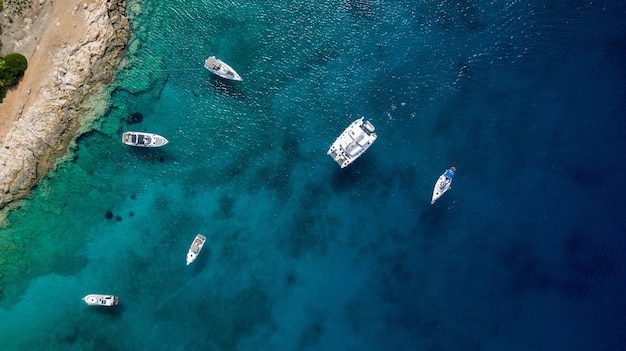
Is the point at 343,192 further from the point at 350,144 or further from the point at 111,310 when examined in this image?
the point at 111,310

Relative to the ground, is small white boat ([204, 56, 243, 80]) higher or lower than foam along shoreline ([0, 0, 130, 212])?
higher

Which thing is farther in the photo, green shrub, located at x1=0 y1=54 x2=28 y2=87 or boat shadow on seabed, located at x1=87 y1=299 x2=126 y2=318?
boat shadow on seabed, located at x1=87 y1=299 x2=126 y2=318

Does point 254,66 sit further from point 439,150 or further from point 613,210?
point 613,210

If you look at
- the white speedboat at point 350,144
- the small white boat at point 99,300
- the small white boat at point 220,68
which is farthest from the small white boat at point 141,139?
the white speedboat at point 350,144

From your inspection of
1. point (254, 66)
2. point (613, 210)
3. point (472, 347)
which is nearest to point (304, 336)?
point (472, 347)

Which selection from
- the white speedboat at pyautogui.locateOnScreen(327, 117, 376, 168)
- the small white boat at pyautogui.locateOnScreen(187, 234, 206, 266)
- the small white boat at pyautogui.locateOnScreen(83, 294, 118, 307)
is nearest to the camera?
the small white boat at pyautogui.locateOnScreen(83, 294, 118, 307)

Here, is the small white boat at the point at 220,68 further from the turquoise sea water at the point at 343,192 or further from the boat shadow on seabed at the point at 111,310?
the boat shadow on seabed at the point at 111,310

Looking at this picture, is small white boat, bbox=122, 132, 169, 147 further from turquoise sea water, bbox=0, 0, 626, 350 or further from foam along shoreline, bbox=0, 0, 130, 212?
foam along shoreline, bbox=0, 0, 130, 212

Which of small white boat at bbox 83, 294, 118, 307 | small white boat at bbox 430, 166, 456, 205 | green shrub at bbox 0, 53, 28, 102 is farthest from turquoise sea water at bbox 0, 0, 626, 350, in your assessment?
green shrub at bbox 0, 53, 28, 102
